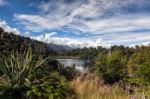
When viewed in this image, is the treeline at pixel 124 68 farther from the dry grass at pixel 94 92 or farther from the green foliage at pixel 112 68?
the dry grass at pixel 94 92

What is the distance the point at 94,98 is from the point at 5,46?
9.23m

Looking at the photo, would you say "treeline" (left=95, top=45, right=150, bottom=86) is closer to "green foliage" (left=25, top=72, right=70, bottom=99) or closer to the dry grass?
the dry grass

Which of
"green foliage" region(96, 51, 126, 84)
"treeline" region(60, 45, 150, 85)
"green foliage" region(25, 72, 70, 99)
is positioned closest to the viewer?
"green foliage" region(25, 72, 70, 99)

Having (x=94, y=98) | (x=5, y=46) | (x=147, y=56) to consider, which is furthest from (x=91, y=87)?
(x=5, y=46)

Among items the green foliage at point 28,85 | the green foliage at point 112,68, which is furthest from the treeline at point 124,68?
the green foliage at point 28,85

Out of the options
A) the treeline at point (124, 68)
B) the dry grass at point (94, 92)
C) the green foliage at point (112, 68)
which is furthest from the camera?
the green foliage at point (112, 68)

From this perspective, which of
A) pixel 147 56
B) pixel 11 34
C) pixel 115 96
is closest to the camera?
pixel 115 96

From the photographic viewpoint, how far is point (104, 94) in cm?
873

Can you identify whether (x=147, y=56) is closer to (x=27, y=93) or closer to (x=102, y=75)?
(x=102, y=75)

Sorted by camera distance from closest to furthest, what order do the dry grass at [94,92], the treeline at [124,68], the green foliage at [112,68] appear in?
1. the dry grass at [94,92]
2. the treeline at [124,68]
3. the green foliage at [112,68]

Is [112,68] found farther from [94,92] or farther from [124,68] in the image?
[94,92]

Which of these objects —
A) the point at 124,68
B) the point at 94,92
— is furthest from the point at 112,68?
the point at 94,92

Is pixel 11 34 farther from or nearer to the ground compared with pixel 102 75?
farther from the ground

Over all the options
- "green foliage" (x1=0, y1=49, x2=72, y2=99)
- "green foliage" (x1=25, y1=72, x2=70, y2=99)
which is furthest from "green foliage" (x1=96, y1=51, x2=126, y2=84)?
"green foliage" (x1=25, y1=72, x2=70, y2=99)
